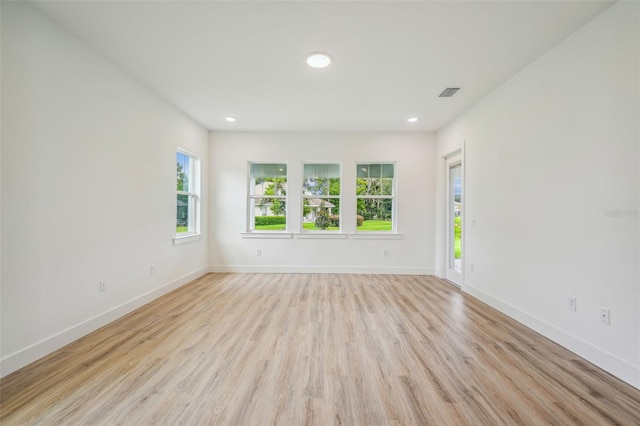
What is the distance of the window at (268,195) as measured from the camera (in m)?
5.14

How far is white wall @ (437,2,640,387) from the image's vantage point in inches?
72.9

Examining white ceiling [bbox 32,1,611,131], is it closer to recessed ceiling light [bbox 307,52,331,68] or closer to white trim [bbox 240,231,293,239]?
recessed ceiling light [bbox 307,52,331,68]

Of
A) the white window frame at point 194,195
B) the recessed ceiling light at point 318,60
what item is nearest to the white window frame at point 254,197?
the white window frame at point 194,195

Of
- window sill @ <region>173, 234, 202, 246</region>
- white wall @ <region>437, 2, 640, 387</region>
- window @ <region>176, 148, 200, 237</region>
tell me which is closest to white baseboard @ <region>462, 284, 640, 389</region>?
white wall @ <region>437, 2, 640, 387</region>

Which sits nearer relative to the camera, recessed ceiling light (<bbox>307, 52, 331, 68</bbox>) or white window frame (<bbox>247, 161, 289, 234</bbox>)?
recessed ceiling light (<bbox>307, 52, 331, 68</bbox>)

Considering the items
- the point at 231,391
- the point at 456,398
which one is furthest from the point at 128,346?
the point at 456,398

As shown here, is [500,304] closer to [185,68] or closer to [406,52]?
[406,52]

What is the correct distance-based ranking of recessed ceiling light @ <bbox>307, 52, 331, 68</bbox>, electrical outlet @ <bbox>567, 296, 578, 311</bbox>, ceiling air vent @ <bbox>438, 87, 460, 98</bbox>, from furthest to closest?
ceiling air vent @ <bbox>438, 87, 460, 98</bbox>, recessed ceiling light @ <bbox>307, 52, 331, 68</bbox>, electrical outlet @ <bbox>567, 296, 578, 311</bbox>

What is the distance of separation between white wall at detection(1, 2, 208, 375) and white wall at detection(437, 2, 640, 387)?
4320 mm

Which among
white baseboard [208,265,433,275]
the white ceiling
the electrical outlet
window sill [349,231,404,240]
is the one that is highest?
the white ceiling

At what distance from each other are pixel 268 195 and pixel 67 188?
313cm

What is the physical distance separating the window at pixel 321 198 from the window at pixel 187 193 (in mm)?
1960

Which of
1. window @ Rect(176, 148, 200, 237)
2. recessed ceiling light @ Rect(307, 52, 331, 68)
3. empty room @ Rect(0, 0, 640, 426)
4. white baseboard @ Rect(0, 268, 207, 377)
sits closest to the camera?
empty room @ Rect(0, 0, 640, 426)

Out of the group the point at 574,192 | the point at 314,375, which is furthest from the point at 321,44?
the point at 314,375
